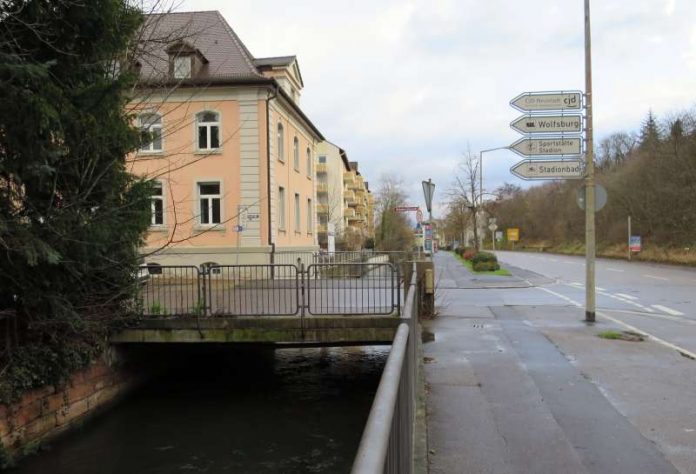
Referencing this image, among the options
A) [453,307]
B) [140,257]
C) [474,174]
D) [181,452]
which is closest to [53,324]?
[140,257]

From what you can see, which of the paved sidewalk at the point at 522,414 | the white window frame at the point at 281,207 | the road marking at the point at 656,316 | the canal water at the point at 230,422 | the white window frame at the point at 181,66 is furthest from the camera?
the white window frame at the point at 281,207

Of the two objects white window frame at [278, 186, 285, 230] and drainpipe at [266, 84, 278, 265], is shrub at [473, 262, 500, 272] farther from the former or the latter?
drainpipe at [266, 84, 278, 265]

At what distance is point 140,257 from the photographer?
895cm

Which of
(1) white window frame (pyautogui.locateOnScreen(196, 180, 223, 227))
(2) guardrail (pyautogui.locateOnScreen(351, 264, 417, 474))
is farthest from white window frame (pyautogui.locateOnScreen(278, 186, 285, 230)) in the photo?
(2) guardrail (pyautogui.locateOnScreen(351, 264, 417, 474))

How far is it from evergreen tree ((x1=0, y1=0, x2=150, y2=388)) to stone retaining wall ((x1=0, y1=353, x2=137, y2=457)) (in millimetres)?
694

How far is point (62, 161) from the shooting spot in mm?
7535

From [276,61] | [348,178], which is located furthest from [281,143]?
[348,178]

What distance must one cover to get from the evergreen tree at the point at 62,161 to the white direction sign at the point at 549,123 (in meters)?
7.81

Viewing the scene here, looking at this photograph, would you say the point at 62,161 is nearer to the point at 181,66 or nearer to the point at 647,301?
the point at 181,66

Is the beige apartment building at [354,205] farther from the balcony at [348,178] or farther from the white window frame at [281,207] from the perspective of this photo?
the white window frame at [281,207]

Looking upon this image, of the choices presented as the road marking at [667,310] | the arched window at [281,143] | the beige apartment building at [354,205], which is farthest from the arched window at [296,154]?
the beige apartment building at [354,205]

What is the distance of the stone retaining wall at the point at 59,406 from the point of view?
8.05 meters

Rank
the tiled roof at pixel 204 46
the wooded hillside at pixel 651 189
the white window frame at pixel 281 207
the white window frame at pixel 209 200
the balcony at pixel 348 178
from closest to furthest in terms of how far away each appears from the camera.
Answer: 1. the tiled roof at pixel 204 46
2. the white window frame at pixel 209 200
3. the white window frame at pixel 281 207
4. the wooded hillside at pixel 651 189
5. the balcony at pixel 348 178

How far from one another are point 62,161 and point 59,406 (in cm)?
388
